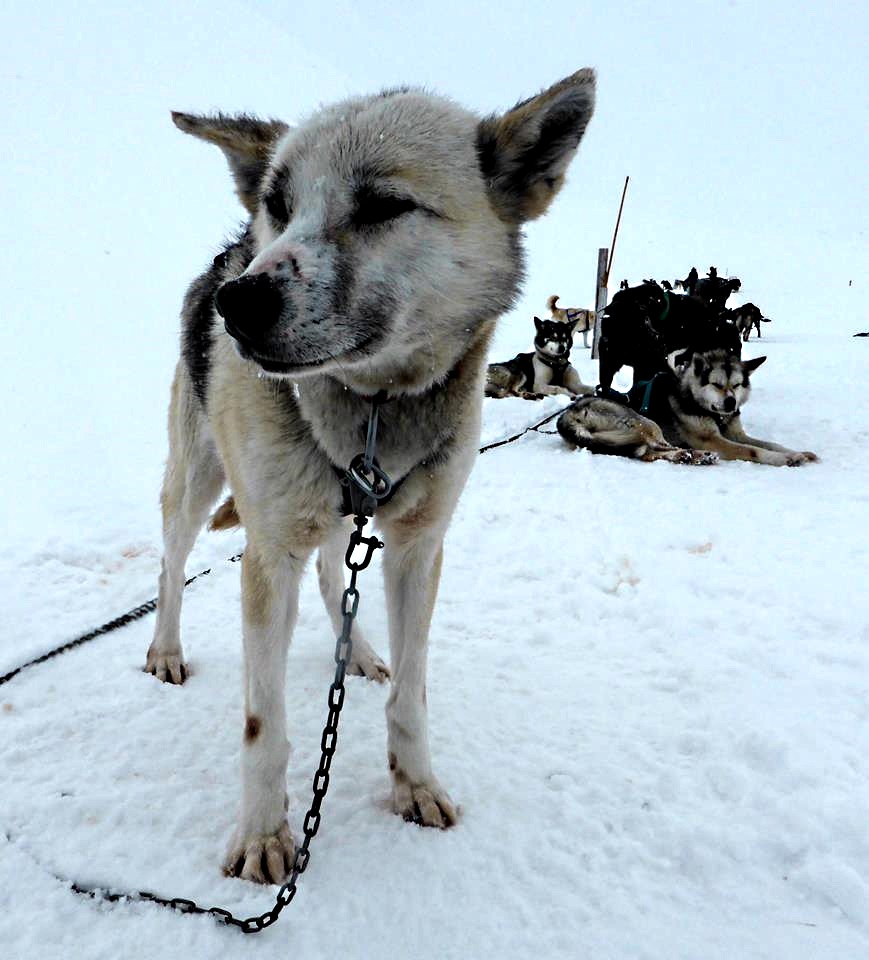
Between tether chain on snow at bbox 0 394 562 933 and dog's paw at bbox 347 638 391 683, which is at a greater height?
tether chain on snow at bbox 0 394 562 933

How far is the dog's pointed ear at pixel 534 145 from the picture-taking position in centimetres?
183

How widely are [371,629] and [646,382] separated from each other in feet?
18.4

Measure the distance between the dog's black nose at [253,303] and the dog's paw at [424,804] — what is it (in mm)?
1326

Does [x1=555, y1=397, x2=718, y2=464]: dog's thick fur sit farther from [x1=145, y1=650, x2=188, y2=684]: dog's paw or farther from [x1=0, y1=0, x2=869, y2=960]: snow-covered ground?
[x1=145, y1=650, x2=188, y2=684]: dog's paw

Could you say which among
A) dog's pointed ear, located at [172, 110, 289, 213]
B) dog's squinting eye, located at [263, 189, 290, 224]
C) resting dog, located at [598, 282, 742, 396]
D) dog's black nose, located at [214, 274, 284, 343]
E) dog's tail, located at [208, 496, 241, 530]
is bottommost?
dog's tail, located at [208, 496, 241, 530]

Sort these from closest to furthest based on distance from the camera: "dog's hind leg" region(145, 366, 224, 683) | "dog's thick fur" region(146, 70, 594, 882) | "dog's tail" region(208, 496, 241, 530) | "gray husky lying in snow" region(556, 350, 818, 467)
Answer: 1. "dog's thick fur" region(146, 70, 594, 882)
2. "dog's hind leg" region(145, 366, 224, 683)
3. "dog's tail" region(208, 496, 241, 530)
4. "gray husky lying in snow" region(556, 350, 818, 467)

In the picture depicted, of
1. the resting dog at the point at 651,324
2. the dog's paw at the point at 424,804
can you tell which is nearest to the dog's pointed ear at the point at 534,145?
the dog's paw at the point at 424,804

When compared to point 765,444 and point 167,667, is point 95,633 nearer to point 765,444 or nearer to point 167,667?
point 167,667

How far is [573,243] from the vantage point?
155ft

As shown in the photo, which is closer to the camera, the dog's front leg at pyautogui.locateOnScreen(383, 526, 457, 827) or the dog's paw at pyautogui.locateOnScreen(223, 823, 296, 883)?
the dog's paw at pyautogui.locateOnScreen(223, 823, 296, 883)

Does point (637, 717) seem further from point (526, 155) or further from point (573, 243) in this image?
point (573, 243)

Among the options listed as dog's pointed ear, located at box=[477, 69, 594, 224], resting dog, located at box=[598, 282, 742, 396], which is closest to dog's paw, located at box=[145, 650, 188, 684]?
dog's pointed ear, located at box=[477, 69, 594, 224]

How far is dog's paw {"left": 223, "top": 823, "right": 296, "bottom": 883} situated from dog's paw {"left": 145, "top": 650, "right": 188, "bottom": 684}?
3.49ft

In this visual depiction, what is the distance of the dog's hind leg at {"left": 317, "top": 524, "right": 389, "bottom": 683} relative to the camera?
286 centimetres
